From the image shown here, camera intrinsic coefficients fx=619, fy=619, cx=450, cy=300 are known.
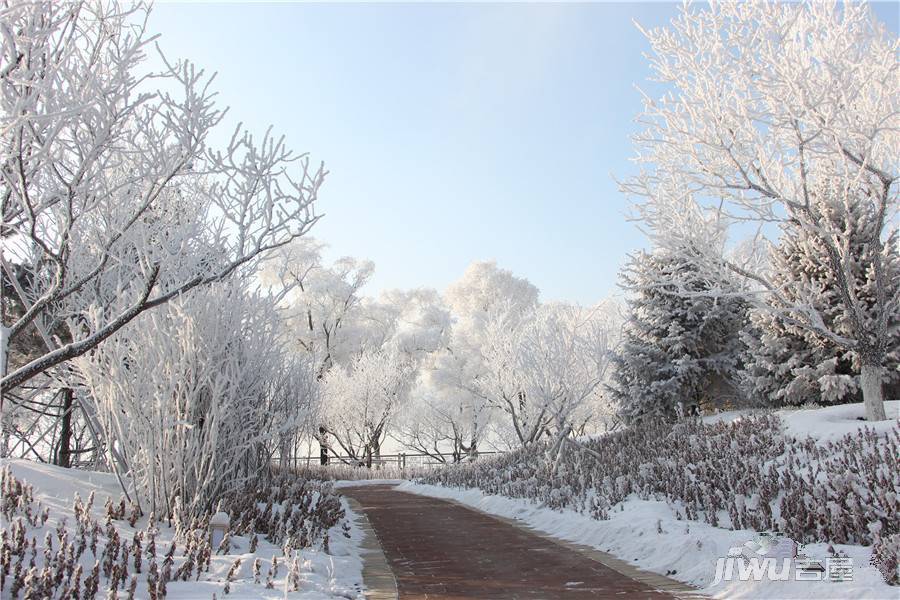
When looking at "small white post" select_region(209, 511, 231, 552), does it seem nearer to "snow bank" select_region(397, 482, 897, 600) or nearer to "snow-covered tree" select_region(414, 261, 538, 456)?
"snow bank" select_region(397, 482, 897, 600)

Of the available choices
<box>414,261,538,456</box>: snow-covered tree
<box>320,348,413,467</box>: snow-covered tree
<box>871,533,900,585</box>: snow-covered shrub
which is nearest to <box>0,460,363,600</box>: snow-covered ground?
<box>871,533,900,585</box>: snow-covered shrub

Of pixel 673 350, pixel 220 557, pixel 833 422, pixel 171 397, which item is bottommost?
pixel 220 557

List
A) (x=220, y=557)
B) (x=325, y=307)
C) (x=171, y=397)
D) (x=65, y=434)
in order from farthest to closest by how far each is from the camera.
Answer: (x=325, y=307), (x=65, y=434), (x=171, y=397), (x=220, y=557)

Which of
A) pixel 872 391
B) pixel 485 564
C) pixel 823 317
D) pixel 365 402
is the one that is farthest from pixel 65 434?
pixel 365 402

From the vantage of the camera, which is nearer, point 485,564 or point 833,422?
point 485,564

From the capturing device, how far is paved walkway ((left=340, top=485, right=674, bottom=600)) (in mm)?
5816

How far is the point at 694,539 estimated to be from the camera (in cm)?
690

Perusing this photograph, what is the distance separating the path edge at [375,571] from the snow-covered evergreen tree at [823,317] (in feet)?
32.2

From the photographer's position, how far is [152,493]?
23.5 ft

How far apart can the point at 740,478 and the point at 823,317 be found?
296 inches

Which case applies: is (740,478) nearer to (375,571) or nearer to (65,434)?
(375,571)

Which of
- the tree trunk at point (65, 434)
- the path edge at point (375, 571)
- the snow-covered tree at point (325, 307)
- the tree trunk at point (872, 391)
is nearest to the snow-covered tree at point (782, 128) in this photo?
the tree trunk at point (872, 391)

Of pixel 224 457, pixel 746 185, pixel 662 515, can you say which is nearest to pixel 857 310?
pixel 746 185

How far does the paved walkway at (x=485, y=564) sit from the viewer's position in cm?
582
